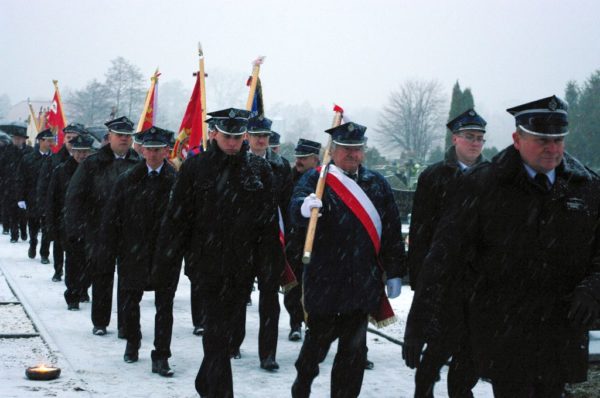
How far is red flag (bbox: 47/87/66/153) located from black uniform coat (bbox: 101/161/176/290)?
1062 centimetres

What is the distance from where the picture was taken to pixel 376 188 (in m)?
6.69

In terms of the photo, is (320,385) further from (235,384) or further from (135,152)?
(135,152)

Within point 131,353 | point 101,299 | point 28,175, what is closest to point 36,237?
point 28,175

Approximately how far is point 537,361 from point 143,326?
7.22 m

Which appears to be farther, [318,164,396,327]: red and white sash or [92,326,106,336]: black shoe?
[92,326,106,336]: black shoe

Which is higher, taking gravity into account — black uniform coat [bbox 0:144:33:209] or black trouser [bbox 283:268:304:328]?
black uniform coat [bbox 0:144:33:209]

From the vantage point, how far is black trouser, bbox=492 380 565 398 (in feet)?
14.3

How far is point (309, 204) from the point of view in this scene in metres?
6.36

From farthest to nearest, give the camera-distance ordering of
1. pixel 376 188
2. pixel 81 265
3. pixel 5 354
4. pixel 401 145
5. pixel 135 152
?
pixel 401 145
pixel 81 265
pixel 135 152
pixel 5 354
pixel 376 188

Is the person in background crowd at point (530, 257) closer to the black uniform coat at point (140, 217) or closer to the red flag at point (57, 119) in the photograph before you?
the black uniform coat at point (140, 217)

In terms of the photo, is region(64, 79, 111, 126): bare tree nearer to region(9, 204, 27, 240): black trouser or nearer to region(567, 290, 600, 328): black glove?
region(9, 204, 27, 240): black trouser

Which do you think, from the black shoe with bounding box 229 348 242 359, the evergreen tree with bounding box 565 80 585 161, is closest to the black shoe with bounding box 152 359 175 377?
the black shoe with bounding box 229 348 242 359

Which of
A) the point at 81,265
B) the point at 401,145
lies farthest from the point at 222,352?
the point at 401,145

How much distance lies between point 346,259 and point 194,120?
6870mm
